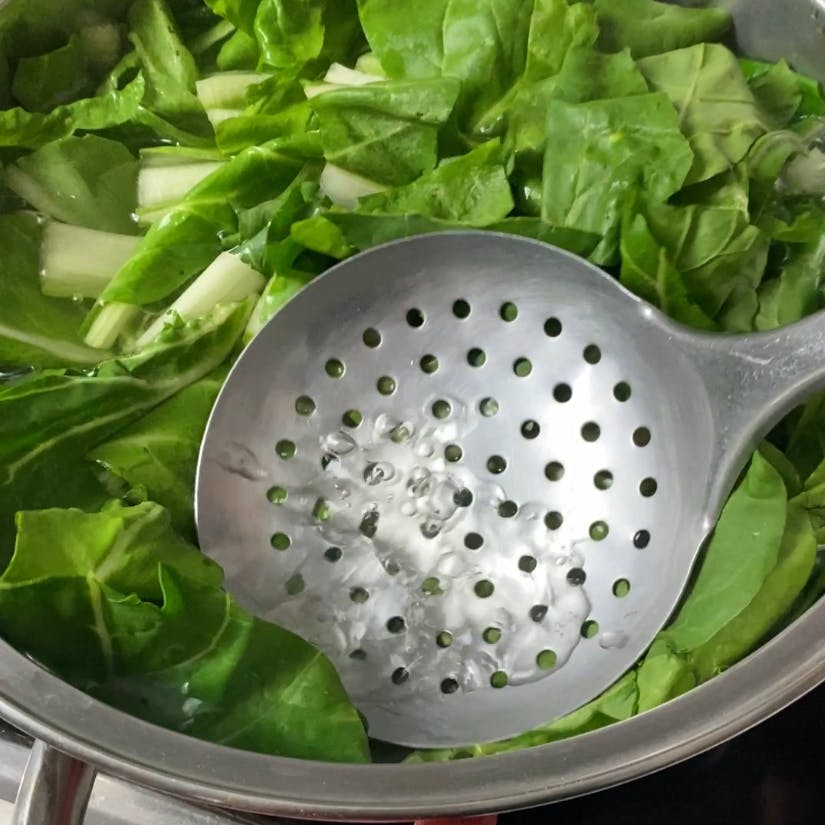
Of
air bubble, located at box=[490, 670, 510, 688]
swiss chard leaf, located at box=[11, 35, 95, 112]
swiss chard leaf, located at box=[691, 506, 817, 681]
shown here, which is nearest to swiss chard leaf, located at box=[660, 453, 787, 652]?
swiss chard leaf, located at box=[691, 506, 817, 681]

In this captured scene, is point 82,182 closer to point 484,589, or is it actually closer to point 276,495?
point 276,495

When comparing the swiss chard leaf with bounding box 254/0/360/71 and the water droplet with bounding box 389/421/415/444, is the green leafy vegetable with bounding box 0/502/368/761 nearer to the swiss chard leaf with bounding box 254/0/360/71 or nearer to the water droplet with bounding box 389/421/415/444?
the water droplet with bounding box 389/421/415/444

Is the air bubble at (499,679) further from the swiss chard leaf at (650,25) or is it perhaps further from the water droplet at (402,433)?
the swiss chard leaf at (650,25)

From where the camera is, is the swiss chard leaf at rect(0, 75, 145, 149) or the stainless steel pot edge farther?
the swiss chard leaf at rect(0, 75, 145, 149)

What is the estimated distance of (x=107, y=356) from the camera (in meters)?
0.79

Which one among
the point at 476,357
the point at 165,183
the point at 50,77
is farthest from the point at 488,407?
the point at 50,77

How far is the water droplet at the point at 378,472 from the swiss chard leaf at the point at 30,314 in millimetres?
255

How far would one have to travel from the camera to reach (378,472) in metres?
0.69

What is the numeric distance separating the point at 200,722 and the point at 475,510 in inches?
9.2

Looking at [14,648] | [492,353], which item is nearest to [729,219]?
[492,353]

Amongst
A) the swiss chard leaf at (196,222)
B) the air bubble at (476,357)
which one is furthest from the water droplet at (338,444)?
the swiss chard leaf at (196,222)

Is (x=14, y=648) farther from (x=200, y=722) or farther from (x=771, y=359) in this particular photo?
(x=771, y=359)

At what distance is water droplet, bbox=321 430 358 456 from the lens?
2.30ft

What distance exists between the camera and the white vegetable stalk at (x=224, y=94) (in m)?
0.83
